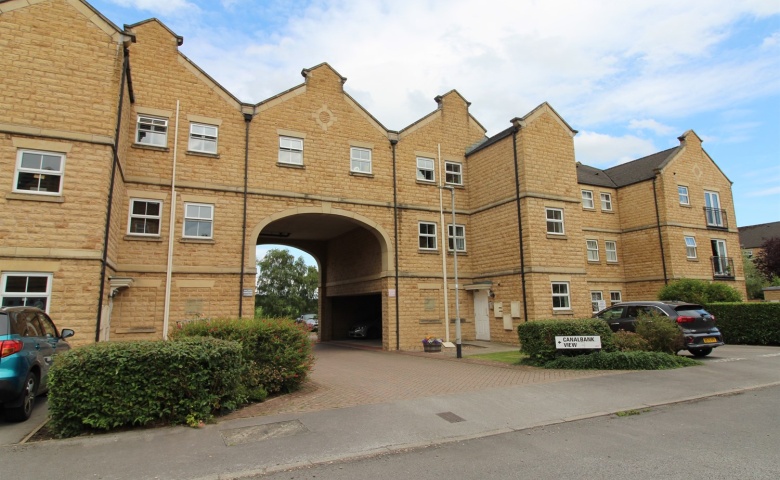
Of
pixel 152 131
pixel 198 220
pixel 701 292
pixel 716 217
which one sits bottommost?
pixel 701 292

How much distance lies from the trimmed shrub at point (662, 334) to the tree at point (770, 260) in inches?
1298

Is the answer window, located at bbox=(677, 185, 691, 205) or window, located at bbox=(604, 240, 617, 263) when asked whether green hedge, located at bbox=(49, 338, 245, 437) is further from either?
window, located at bbox=(677, 185, 691, 205)

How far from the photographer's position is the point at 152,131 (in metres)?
16.4

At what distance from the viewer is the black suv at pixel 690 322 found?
1355 cm

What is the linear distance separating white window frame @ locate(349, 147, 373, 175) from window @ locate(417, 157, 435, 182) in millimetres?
2437

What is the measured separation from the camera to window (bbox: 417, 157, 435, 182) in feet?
70.4

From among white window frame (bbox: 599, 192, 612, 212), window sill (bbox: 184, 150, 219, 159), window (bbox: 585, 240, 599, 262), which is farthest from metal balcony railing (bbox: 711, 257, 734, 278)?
window sill (bbox: 184, 150, 219, 159)

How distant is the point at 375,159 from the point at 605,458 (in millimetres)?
16571

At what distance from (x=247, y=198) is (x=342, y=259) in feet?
28.3

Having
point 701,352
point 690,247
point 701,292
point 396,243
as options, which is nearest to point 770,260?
point 690,247

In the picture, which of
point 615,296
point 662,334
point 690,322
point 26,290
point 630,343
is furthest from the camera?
point 615,296

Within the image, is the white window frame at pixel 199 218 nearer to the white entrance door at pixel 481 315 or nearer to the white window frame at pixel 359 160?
the white window frame at pixel 359 160

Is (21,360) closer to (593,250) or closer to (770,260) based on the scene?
(593,250)

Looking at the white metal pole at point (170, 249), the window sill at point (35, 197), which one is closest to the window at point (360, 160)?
the white metal pole at point (170, 249)
